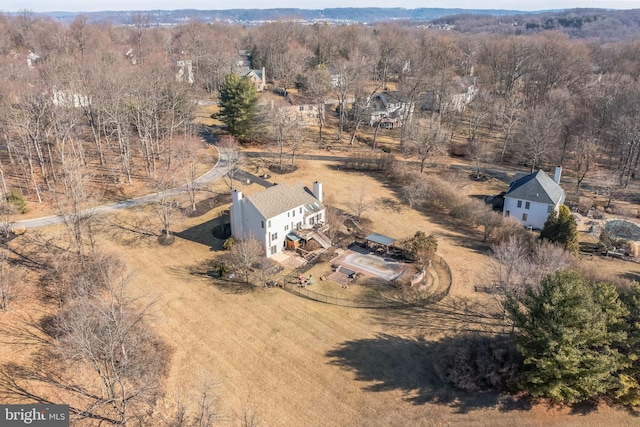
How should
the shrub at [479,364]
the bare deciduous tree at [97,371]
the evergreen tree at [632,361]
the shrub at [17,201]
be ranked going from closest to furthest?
1. the bare deciduous tree at [97,371]
2. the evergreen tree at [632,361]
3. the shrub at [479,364]
4. the shrub at [17,201]

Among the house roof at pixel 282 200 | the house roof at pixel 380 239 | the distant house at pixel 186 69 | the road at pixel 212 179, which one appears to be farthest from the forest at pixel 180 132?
the house roof at pixel 380 239

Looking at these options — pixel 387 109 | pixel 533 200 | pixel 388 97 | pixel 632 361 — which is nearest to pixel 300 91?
pixel 388 97

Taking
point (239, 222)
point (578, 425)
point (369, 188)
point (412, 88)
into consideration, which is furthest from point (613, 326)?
point (412, 88)

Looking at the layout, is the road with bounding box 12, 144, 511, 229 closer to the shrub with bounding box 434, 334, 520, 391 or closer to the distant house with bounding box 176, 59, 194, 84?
the shrub with bounding box 434, 334, 520, 391

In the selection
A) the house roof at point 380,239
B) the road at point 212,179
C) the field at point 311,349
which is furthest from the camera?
the road at point 212,179

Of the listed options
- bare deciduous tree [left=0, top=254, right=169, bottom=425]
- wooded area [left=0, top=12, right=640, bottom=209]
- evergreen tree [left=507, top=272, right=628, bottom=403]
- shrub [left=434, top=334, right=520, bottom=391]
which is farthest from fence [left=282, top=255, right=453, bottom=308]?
wooded area [left=0, top=12, right=640, bottom=209]

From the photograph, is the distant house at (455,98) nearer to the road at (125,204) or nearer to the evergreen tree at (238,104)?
the evergreen tree at (238,104)
